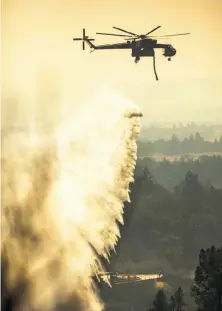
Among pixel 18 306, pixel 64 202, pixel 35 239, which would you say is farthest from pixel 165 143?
pixel 18 306

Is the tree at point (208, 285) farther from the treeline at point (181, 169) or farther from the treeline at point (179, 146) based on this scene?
the treeline at point (179, 146)

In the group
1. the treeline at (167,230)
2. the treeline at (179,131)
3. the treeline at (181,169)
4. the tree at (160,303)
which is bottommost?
the tree at (160,303)

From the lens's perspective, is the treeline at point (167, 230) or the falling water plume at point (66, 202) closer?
the falling water plume at point (66, 202)

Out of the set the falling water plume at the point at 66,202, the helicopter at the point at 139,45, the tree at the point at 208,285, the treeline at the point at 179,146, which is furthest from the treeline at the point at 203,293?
the helicopter at the point at 139,45

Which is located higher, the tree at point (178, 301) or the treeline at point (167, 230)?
the treeline at point (167, 230)

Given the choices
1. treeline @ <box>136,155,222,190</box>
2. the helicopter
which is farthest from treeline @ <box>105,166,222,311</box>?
the helicopter

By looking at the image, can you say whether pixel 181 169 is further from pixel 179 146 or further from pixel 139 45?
pixel 139 45

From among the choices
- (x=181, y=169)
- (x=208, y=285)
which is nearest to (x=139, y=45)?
(x=181, y=169)
